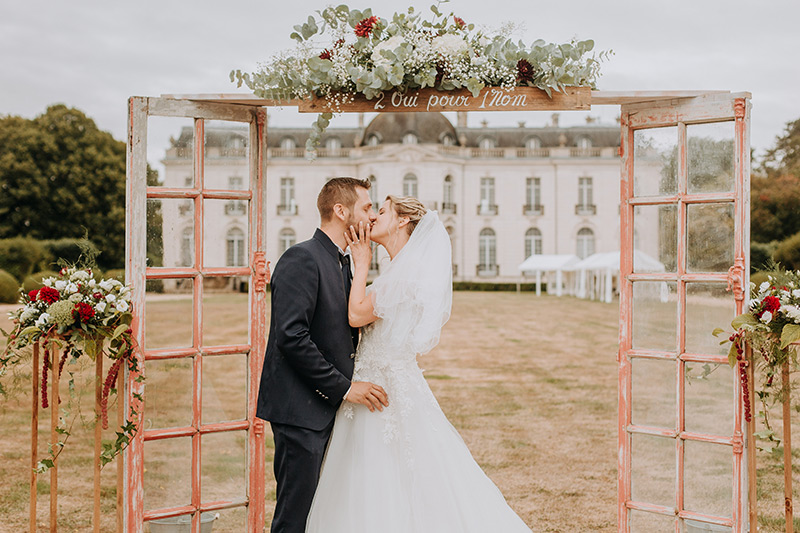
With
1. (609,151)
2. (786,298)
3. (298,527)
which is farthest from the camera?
(609,151)

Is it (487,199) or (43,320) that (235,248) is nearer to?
(43,320)

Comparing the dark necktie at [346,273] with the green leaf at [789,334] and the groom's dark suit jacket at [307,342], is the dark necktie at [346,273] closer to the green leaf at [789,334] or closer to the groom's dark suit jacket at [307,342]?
the groom's dark suit jacket at [307,342]

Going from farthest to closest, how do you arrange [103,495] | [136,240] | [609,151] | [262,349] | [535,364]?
[609,151] → [535,364] → [103,495] → [262,349] → [136,240]

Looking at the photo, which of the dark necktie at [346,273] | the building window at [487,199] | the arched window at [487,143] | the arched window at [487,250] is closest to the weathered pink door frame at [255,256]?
the dark necktie at [346,273]

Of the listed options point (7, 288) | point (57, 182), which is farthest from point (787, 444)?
point (57, 182)

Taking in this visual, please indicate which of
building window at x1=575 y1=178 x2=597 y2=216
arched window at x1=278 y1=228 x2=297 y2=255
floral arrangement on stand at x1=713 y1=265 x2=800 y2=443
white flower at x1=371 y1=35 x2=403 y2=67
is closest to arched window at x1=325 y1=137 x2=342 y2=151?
arched window at x1=278 y1=228 x2=297 y2=255

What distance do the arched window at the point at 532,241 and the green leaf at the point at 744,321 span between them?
41.7 meters

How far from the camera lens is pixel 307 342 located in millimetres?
3064

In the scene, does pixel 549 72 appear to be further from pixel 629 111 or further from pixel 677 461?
pixel 677 461

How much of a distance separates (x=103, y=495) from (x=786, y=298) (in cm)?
490

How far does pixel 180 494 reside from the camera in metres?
3.88

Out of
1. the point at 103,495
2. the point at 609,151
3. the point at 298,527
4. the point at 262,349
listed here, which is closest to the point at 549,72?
the point at 262,349

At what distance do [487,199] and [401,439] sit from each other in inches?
1665

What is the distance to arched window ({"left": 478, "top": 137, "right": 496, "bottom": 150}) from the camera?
45.8m
